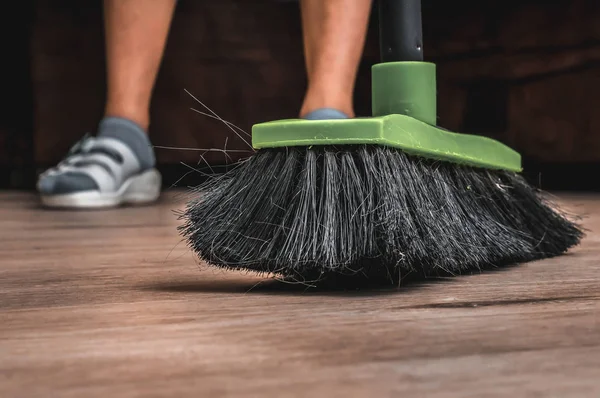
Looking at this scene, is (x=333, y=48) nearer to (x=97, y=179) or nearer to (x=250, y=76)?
(x=97, y=179)

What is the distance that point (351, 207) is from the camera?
1.86ft

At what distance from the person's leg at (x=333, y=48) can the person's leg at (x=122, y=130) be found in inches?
13.6

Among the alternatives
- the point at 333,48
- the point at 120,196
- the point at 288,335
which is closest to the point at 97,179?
the point at 120,196

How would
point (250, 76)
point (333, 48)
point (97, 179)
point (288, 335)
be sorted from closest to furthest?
point (288, 335) → point (333, 48) → point (97, 179) → point (250, 76)

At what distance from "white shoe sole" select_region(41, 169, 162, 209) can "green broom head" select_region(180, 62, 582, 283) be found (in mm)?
768

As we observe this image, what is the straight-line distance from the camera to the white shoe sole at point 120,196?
136cm

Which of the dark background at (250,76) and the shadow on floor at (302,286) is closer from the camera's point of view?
the shadow on floor at (302,286)

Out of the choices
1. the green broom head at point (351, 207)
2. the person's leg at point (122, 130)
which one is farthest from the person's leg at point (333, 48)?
the green broom head at point (351, 207)

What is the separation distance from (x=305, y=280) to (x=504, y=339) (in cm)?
19

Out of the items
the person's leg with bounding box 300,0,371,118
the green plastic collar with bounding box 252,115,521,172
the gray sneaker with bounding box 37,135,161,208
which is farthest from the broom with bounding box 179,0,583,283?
the gray sneaker with bounding box 37,135,161,208

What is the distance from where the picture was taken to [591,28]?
70.4 inches

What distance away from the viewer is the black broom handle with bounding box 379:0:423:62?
2.36 feet

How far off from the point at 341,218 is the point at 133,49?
3.13 feet

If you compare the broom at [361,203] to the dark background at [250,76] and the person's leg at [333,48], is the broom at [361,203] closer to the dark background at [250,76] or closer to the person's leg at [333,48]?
the person's leg at [333,48]
